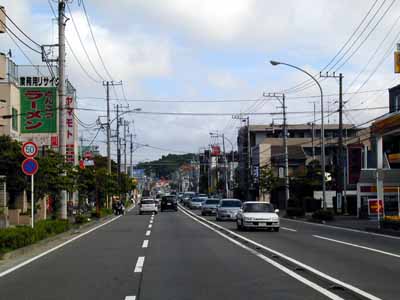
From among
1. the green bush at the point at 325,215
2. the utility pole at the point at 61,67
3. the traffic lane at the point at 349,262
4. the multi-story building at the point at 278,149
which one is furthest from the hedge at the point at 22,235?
the multi-story building at the point at 278,149

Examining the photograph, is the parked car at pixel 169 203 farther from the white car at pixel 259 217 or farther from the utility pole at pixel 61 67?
the white car at pixel 259 217

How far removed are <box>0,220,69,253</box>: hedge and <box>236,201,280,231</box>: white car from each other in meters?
9.45

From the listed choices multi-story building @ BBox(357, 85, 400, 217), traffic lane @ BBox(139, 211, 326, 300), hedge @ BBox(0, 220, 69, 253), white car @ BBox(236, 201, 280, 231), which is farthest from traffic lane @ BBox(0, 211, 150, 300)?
multi-story building @ BBox(357, 85, 400, 217)

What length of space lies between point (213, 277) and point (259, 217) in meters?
18.4

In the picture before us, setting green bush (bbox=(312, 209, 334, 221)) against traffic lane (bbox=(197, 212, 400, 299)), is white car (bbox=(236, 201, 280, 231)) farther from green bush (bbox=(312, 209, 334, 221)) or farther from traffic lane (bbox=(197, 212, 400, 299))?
green bush (bbox=(312, 209, 334, 221))

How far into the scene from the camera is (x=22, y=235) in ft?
70.9

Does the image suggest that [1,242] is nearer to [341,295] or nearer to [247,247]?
[247,247]

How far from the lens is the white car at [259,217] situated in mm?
32281

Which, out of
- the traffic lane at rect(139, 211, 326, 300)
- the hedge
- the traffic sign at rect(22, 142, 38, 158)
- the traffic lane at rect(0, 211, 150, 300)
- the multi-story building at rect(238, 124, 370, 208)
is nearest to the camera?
the traffic lane at rect(139, 211, 326, 300)

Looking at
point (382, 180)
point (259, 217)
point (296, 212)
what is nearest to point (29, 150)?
point (259, 217)

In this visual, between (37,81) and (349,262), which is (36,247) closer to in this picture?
(349,262)

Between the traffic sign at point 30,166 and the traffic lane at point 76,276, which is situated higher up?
the traffic sign at point 30,166

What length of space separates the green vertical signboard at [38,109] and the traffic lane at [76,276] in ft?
108

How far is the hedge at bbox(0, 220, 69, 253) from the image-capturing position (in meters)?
20.2
